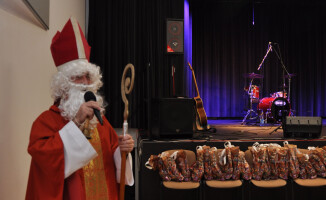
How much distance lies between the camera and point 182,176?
3.19 m

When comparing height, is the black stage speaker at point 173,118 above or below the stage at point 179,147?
above

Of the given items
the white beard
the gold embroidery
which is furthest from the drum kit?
the white beard

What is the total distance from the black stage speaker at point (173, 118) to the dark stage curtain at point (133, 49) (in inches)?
63.3

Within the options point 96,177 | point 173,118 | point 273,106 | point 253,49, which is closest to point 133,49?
point 173,118

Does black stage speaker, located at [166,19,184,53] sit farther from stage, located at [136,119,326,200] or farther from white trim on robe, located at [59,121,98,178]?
white trim on robe, located at [59,121,98,178]

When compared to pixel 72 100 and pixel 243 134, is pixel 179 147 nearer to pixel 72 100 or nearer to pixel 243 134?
pixel 243 134

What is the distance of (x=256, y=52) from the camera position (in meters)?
8.87

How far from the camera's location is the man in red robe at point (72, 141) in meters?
1.36

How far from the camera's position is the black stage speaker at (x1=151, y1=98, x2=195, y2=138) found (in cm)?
369

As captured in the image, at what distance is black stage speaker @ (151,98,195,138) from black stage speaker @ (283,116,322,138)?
4.26 ft

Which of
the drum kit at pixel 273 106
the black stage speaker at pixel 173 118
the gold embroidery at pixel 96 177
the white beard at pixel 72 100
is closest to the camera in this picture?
the white beard at pixel 72 100

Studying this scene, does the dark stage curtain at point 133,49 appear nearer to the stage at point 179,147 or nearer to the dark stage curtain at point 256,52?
the stage at point 179,147

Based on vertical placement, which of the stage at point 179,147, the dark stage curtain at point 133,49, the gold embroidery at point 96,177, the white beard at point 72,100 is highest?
the dark stage curtain at point 133,49

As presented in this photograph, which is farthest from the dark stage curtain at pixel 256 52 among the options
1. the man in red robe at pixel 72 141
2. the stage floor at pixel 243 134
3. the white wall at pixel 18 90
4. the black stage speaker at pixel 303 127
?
the man in red robe at pixel 72 141
